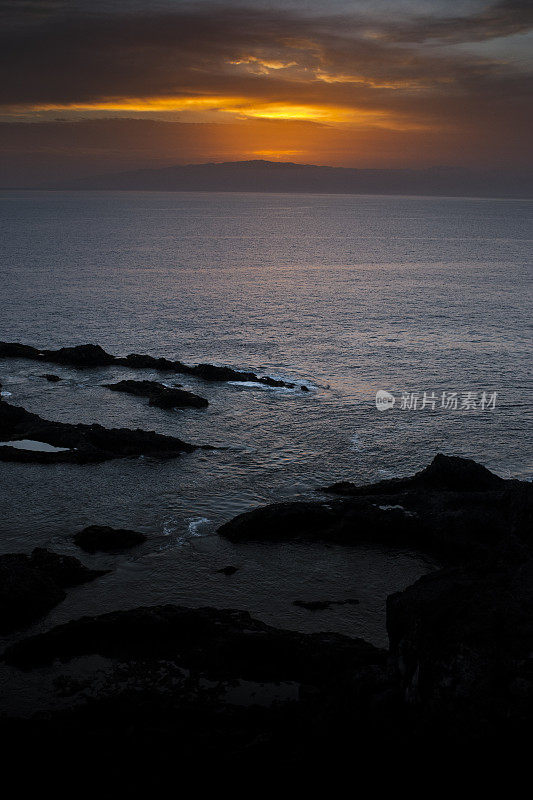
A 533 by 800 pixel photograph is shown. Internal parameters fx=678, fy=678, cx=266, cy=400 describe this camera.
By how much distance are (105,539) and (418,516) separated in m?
15.7

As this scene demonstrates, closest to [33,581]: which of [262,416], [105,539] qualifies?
[105,539]

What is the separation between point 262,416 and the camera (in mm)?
53781

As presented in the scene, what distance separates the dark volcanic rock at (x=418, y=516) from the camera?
32438mm

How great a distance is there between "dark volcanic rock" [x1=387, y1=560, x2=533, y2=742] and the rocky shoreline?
3 centimetres

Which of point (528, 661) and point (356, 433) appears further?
point (356, 433)

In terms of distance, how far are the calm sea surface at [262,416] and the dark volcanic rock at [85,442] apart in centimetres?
109

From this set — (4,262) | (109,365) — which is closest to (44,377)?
(109,365)

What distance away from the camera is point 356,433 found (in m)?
50.6

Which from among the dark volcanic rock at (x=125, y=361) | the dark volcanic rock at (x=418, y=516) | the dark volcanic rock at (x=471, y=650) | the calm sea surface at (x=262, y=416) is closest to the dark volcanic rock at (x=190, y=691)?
the dark volcanic rock at (x=471, y=650)

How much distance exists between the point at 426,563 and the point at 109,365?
44248 millimetres

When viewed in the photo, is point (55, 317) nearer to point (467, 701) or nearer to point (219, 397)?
point (219, 397)

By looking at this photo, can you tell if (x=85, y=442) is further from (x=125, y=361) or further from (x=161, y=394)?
(x=125, y=361)

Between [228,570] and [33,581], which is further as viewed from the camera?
[228,570]

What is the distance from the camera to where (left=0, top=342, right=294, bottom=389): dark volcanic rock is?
63.8 metres
